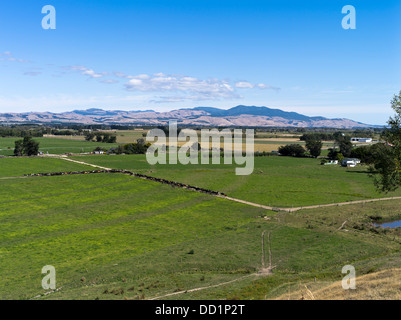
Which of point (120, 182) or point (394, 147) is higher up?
point (394, 147)

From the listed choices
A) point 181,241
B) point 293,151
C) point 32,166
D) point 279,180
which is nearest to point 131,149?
point 32,166

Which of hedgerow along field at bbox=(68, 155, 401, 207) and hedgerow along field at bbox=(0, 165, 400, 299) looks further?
hedgerow along field at bbox=(68, 155, 401, 207)

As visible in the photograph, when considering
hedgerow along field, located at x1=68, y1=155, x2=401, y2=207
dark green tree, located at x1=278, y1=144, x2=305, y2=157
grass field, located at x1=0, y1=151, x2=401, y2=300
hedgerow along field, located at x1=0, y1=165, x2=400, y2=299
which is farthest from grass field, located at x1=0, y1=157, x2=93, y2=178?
dark green tree, located at x1=278, y1=144, x2=305, y2=157

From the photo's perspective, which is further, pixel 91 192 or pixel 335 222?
pixel 91 192

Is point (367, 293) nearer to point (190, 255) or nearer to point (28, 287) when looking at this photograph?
point (190, 255)

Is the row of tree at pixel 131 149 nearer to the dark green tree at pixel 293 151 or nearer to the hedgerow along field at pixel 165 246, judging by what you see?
the dark green tree at pixel 293 151

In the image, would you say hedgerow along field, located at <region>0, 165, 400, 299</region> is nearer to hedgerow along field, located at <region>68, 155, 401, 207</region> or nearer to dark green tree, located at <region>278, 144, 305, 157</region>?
hedgerow along field, located at <region>68, 155, 401, 207</region>
